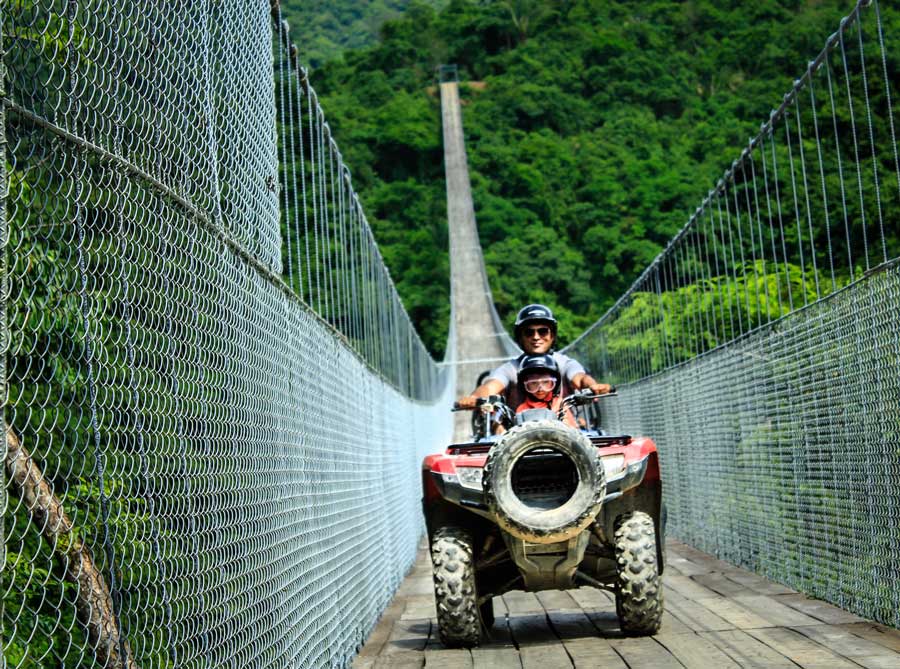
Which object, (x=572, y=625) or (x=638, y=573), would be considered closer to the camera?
(x=638, y=573)

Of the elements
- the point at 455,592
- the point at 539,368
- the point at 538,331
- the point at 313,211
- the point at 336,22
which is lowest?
the point at 455,592

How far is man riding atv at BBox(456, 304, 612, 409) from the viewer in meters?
6.46

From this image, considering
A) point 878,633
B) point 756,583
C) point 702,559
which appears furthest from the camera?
point 702,559

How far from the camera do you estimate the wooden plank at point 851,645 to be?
4.73 metres

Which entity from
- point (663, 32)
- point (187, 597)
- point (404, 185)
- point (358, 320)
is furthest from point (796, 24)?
point (187, 597)

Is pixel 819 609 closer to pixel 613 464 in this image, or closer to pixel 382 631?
pixel 613 464

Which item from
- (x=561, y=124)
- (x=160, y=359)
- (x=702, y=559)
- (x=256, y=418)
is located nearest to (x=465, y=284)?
(x=561, y=124)

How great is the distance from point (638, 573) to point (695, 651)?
461 millimetres

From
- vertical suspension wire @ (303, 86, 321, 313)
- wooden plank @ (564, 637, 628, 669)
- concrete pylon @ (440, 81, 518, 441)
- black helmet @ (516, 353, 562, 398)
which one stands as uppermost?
concrete pylon @ (440, 81, 518, 441)

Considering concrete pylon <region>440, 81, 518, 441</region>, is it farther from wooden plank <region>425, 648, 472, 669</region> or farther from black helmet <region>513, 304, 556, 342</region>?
wooden plank <region>425, 648, 472, 669</region>

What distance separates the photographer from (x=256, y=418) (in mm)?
3852

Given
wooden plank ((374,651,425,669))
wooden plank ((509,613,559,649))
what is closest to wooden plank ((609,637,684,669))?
wooden plank ((509,613,559,649))

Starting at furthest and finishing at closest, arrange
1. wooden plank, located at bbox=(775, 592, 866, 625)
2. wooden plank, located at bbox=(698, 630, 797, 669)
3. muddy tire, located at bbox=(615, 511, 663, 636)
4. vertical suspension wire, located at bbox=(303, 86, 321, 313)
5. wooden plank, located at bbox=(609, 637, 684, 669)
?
1. wooden plank, located at bbox=(775, 592, 866, 625)
2. vertical suspension wire, located at bbox=(303, 86, 321, 313)
3. muddy tire, located at bbox=(615, 511, 663, 636)
4. wooden plank, located at bbox=(609, 637, 684, 669)
5. wooden plank, located at bbox=(698, 630, 797, 669)

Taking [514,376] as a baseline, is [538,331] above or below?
above
